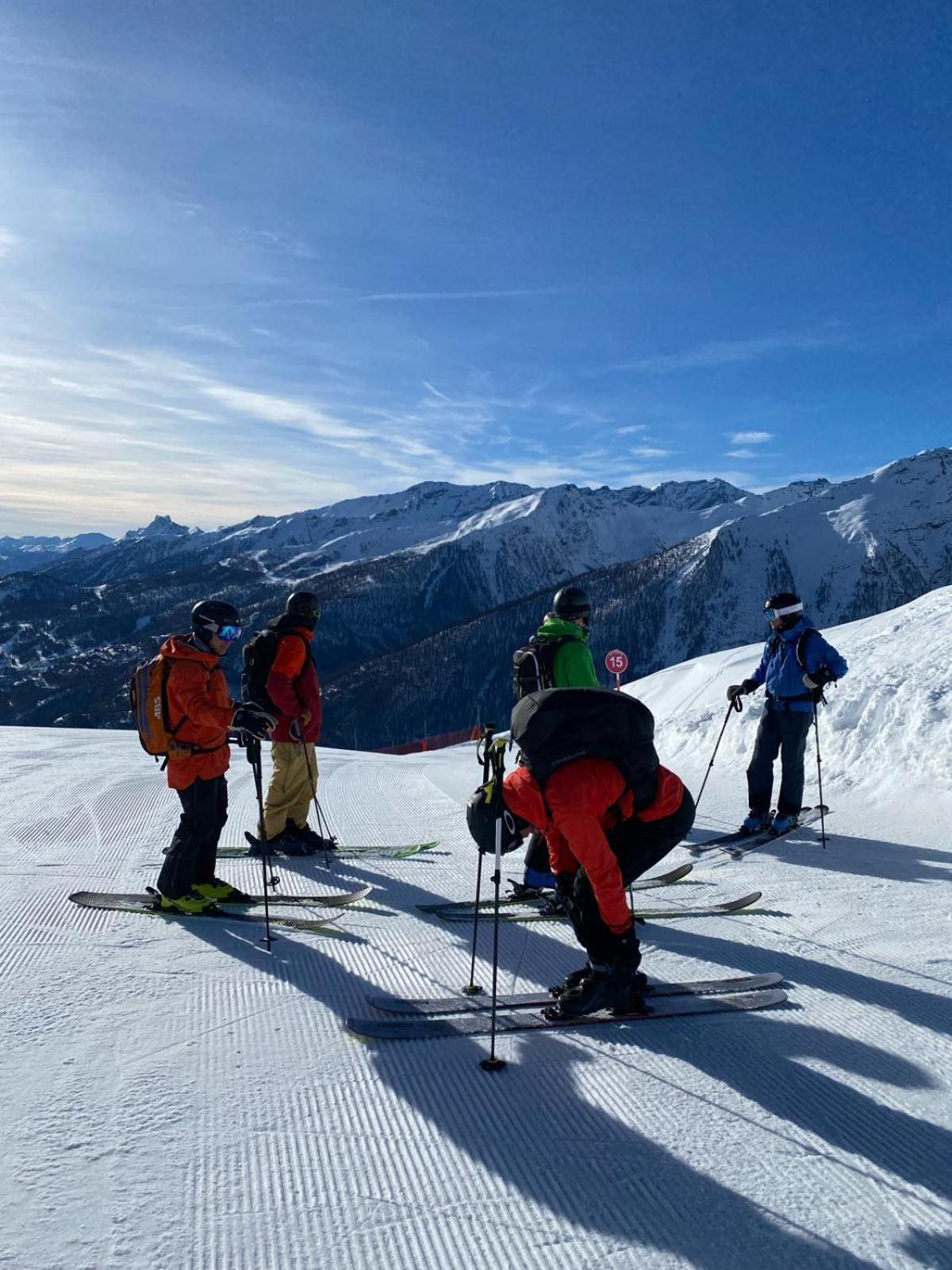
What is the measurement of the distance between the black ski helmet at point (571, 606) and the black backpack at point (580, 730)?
2.73m

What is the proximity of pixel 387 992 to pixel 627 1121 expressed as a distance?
61.4 inches

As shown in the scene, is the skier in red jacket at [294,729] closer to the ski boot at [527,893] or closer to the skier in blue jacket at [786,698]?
the ski boot at [527,893]

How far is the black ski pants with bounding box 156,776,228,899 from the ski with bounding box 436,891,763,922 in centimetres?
170

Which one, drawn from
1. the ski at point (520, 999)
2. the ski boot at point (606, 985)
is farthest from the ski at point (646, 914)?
the ski boot at point (606, 985)

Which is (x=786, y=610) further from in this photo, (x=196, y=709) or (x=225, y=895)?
(x=225, y=895)

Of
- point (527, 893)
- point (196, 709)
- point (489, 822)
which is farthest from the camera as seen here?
point (527, 893)

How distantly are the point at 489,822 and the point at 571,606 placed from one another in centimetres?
294

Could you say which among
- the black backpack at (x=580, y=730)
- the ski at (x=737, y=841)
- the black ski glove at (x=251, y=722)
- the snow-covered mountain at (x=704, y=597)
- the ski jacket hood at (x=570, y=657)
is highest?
the snow-covered mountain at (x=704, y=597)

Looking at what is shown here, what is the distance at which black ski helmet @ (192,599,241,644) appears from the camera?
539 cm

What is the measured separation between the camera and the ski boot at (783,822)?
7.39 metres

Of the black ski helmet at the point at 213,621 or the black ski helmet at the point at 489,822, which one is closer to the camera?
the black ski helmet at the point at 489,822

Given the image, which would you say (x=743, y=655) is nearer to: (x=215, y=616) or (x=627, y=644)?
(x=215, y=616)

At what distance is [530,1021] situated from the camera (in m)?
3.80

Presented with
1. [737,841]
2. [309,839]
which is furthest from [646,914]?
[309,839]
